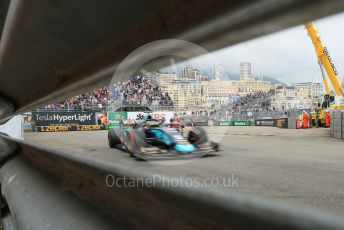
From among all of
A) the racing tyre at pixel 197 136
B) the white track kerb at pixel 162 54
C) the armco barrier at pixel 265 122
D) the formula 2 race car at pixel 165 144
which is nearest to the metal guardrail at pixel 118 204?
the white track kerb at pixel 162 54

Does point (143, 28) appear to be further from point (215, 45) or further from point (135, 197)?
point (135, 197)

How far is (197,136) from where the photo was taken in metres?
6.03

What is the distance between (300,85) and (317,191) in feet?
95.6

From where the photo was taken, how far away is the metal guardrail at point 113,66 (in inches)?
13.7

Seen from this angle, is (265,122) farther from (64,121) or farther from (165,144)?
(165,144)

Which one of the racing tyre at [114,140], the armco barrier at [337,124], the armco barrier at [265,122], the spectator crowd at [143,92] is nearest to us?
the spectator crowd at [143,92]

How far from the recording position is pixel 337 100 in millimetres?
13688

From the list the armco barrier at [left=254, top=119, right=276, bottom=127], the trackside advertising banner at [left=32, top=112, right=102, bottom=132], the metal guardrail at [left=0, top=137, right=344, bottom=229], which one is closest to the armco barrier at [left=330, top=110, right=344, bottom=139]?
the metal guardrail at [left=0, top=137, right=344, bottom=229]

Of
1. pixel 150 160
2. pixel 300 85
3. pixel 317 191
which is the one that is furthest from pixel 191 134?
pixel 300 85

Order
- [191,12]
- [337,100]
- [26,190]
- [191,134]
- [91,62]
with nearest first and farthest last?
[191,12] → [91,62] → [26,190] → [191,134] → [337,100]

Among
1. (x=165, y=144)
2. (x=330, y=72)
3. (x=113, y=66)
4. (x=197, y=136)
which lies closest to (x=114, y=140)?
(x=165, y=144)

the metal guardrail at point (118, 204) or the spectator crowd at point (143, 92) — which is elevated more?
the spectator crowd at point (143, 92)

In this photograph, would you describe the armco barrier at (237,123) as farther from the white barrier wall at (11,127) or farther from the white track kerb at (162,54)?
the white track kerb at (162,54)

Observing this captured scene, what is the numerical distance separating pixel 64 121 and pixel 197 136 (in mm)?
17449
